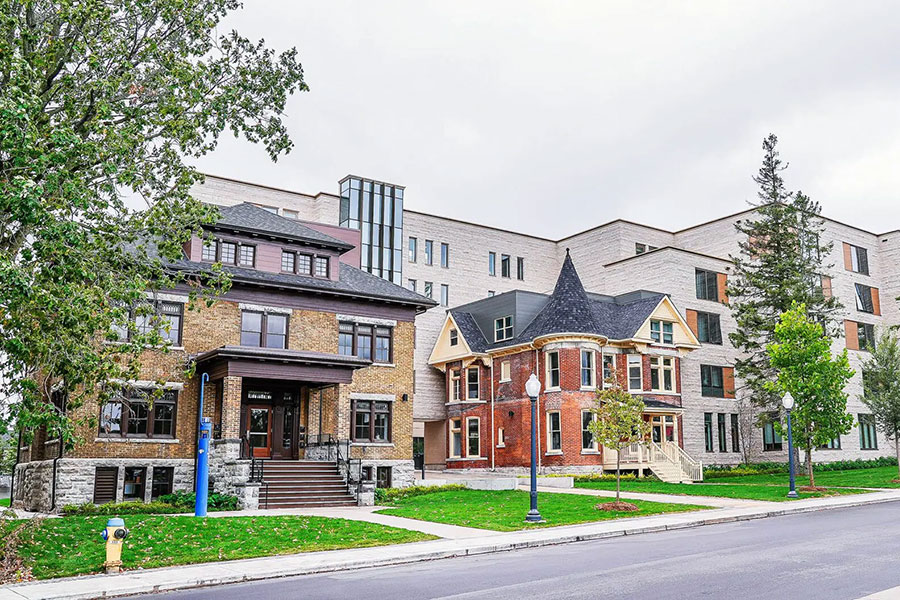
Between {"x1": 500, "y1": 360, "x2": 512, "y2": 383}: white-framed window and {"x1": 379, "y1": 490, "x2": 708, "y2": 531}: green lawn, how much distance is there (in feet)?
43.8

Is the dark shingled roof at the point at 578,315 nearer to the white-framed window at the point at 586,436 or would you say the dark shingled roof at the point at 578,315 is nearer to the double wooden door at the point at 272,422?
the white-framed window at the point at 586,436

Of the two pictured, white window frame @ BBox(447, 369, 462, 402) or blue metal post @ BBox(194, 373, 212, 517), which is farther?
white window frame @ BBox(447, 369, 462, 402)

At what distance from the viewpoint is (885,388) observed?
3641 cm

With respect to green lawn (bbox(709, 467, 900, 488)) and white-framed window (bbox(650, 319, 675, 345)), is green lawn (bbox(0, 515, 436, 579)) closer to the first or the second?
green lawn (bbox(709, 467, 900, 488))

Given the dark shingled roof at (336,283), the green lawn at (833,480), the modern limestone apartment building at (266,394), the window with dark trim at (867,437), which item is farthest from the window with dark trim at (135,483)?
the window with dark trim at (867,437)

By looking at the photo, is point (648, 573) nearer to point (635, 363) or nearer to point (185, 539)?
point (185, 539)

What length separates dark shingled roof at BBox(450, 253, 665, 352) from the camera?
132 ft

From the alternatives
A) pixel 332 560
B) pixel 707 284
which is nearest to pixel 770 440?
pixel 707 284

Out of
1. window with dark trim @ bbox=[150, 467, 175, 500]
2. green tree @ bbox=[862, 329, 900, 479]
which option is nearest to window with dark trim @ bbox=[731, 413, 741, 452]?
green tree @ bbox=[862, 329, 900, 479]

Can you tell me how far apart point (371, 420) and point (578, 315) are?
13.6m

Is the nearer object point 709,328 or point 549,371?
point 549,371

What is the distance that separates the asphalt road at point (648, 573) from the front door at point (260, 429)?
15.1 metres

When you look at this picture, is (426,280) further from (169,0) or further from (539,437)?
(169,0)

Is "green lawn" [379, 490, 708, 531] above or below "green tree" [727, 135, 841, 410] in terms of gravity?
below
